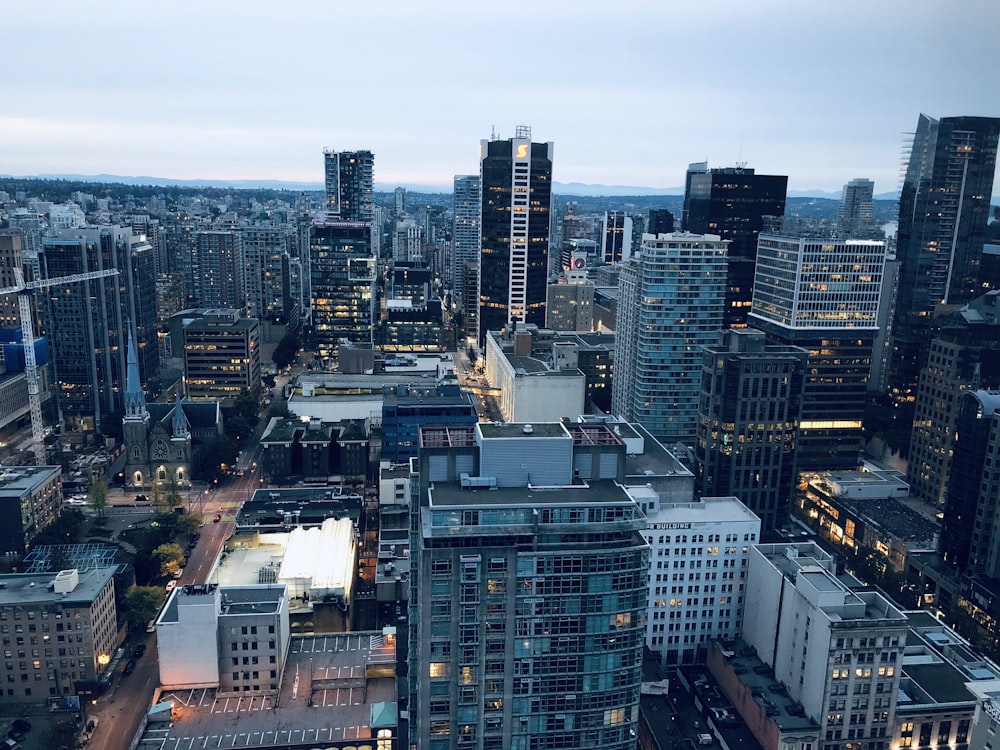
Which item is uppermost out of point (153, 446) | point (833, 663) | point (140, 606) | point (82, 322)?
point (82, 322)

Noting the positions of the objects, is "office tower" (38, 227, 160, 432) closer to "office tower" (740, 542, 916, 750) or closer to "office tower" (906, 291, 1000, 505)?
"office tower" (740, 542, 916, 750)

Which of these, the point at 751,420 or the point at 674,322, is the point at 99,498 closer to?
the point at 674,322

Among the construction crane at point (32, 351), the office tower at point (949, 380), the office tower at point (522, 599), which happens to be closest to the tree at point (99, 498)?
the construction crane at point (32, 351)

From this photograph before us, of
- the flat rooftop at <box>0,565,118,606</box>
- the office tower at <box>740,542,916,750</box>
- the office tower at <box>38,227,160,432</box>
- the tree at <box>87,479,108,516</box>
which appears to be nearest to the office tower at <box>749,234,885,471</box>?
the office tower at <box>740,542,916,750</box>

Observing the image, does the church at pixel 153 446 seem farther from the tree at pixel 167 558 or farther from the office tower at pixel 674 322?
the office tower at pixel 674 322

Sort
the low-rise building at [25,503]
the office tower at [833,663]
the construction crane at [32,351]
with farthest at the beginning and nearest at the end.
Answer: the construction crane at [32,351] < the low-rise building at [25,503] < the office tower at [833,663]

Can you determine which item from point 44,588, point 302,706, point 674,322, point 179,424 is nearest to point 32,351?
point 179,424
